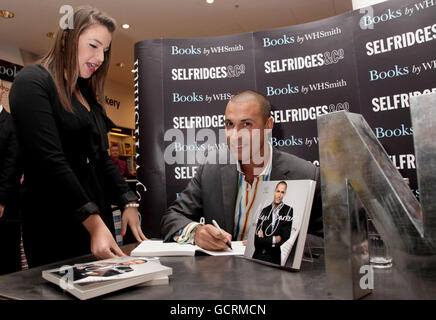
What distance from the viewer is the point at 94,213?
0.99 m

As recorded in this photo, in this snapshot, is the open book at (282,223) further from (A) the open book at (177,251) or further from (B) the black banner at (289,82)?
(B) the black banner at (289,82)

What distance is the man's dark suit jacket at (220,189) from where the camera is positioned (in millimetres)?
1688

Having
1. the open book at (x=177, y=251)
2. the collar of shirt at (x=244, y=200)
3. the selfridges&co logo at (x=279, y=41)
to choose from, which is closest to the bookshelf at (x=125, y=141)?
the selfridges&co logo at (x=279, y=41)

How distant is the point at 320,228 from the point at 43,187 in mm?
1164

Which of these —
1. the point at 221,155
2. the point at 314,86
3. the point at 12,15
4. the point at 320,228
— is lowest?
the point at 320,228

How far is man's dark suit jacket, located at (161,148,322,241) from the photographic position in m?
1.69

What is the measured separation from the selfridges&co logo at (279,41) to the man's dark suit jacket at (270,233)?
6.83ft

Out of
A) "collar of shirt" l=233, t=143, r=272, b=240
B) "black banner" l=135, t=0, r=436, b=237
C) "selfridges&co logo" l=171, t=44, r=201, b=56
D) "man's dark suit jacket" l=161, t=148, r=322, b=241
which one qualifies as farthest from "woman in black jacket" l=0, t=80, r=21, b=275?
"collar of shirt" l=233, t=143, r=272, b=240

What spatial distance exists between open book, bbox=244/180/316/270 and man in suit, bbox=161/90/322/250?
736 mm

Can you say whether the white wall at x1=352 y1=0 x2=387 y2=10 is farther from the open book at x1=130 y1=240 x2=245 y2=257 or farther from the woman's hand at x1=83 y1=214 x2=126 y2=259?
the woman's hand at x1=83 y1=214 x2=126 y2=259

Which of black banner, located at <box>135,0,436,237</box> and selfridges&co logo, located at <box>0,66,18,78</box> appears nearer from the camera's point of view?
black banner, located at <box>135,0,436,237</box>
